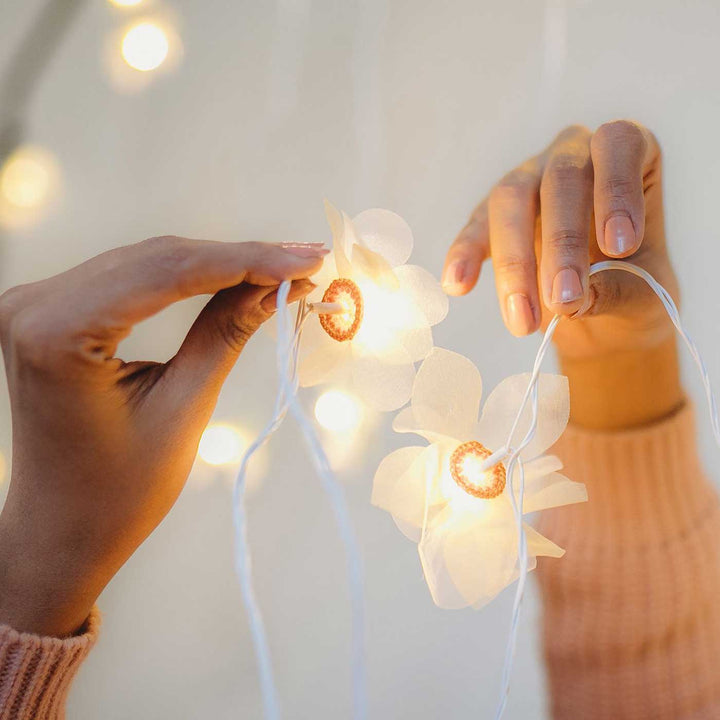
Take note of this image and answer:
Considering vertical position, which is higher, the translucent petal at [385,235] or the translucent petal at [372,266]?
the translucent petal at [385,235]

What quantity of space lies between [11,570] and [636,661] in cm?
65

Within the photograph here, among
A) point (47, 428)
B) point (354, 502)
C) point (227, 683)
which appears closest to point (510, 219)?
point (47, 428)

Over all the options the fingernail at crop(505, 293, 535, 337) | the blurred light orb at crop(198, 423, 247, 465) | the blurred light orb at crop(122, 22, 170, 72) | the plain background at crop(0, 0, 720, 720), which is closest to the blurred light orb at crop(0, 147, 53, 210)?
the plain background at crop(0, 0, 720, 720)

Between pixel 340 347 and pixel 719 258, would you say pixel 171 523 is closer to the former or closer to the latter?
pixel 340 347

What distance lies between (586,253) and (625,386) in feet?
1.08

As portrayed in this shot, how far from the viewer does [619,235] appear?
0.52 meters

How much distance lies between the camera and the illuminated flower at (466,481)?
1.40 feet

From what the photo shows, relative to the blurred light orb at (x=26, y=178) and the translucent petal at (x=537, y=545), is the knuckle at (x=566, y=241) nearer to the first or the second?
the translucent petal at (x=537, y=545)

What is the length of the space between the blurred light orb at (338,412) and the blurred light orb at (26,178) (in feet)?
1.38

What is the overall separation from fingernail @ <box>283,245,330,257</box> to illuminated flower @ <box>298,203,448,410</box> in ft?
0.07

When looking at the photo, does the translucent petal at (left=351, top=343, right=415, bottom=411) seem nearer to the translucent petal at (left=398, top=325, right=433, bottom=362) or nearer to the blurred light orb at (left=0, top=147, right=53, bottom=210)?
the translucent petal at (left=398, top=325, right=433, bottom=362)

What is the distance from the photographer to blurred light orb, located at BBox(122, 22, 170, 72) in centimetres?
93

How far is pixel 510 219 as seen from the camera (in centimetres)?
62

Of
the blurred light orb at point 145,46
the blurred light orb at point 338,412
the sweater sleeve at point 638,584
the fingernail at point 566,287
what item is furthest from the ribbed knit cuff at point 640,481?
the blurred light orb at point 145,46
